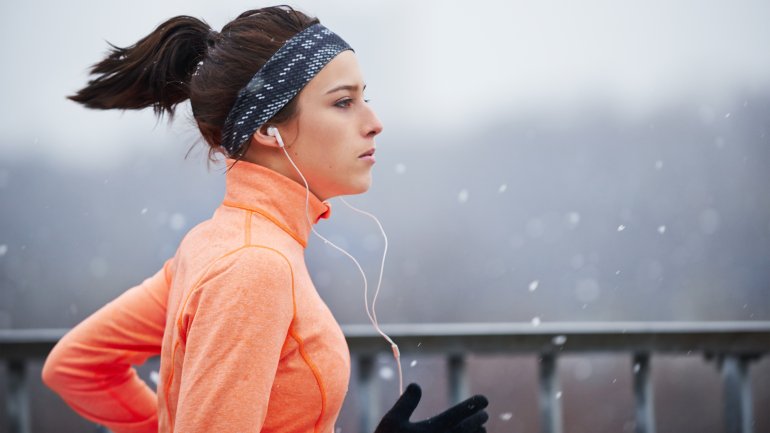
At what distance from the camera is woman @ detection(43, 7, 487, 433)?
0.73 m

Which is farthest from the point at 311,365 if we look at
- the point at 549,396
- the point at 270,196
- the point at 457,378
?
the point at 549,396

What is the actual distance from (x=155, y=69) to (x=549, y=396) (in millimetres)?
1353

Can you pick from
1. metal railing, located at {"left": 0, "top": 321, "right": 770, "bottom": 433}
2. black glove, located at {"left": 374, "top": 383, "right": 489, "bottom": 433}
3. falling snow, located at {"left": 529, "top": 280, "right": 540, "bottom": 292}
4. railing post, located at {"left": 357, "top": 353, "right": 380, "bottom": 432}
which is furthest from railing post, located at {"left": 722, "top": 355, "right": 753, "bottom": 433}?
falling snow, located at {"left": 529, "top": 280, "right": 540, "bottom": 292}

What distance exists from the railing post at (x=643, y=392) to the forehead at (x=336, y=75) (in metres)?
1.26

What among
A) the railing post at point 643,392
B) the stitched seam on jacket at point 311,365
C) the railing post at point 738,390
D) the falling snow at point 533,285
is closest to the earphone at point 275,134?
the stitched seam on jacket at point 311,365

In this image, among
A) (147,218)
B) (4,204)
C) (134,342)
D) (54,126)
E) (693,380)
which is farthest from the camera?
(693,380)

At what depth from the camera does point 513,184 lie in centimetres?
966

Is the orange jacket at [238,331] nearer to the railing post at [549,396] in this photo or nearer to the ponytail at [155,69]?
the ponytail at [155,69]

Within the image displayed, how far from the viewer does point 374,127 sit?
37.1 inches

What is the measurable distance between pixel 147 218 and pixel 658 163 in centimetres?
680

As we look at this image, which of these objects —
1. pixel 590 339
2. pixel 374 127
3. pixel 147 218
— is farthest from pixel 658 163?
pixel 374 127

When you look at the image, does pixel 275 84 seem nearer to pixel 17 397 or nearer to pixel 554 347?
pixel 554 347

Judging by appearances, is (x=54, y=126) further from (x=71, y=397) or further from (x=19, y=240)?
(x=71, y=397)

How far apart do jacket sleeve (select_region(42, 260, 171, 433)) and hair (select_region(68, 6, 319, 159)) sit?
0.27 metres
